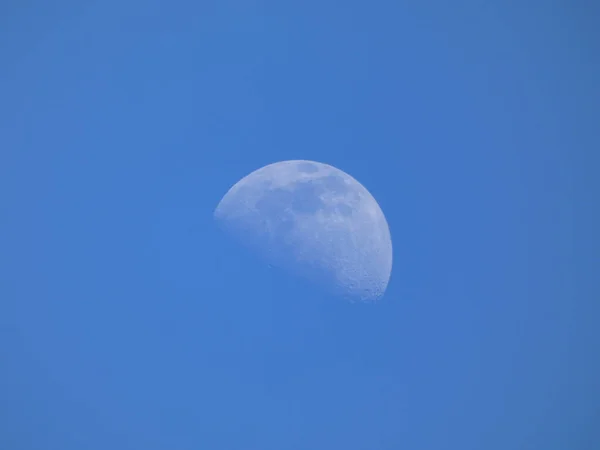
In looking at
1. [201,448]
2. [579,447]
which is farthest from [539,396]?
[201,448]

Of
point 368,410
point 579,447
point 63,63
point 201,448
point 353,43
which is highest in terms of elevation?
point 353,43

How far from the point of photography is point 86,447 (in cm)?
245

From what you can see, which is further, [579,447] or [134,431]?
[579,447]

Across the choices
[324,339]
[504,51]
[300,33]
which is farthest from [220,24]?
[324,339]

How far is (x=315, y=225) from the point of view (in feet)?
8.27

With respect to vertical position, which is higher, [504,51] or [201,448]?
[504,51]

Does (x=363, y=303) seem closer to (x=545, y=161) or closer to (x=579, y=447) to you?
(x=545, y=161)

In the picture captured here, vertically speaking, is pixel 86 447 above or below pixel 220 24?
below

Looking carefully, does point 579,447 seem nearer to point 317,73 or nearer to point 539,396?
point 539,396

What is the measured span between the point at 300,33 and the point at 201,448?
211 cm

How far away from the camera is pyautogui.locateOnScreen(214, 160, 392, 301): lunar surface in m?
2.49

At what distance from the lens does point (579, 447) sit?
8.63 ft

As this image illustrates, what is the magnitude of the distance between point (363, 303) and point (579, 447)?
1.37 meters

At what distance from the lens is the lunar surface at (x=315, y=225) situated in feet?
8.17
